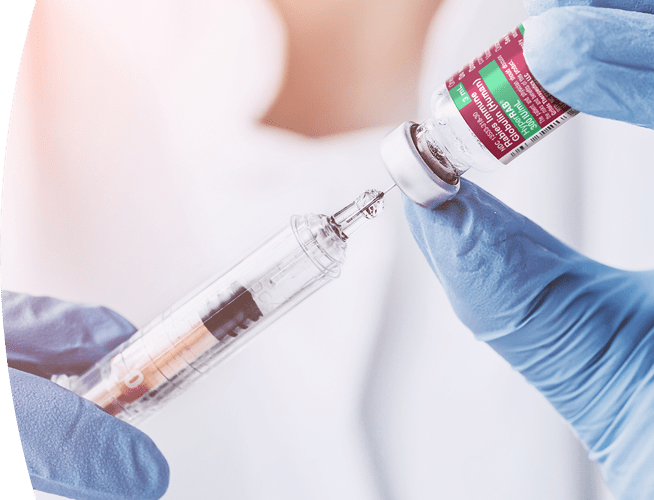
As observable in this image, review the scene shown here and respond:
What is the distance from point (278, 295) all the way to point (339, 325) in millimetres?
106

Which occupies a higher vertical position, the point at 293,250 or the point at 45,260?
the point at 45,260

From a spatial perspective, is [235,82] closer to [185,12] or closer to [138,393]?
[185,12]

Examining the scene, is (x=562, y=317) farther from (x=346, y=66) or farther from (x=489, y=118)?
(x=346, y=66)

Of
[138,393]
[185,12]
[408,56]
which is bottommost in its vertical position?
[138,393]

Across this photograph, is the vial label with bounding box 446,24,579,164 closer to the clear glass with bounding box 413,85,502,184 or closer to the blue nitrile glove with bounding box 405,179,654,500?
the clear glass with bounding box 413,85,502,184

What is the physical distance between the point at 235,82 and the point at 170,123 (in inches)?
4.8

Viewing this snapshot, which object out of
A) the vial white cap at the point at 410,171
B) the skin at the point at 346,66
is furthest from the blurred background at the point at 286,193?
the vial white cap at the point at 410,171

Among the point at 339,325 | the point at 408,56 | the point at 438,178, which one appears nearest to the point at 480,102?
the point at 438,178

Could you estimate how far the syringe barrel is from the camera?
0.76 metres

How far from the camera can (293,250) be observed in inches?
29.7

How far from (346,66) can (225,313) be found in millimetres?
428

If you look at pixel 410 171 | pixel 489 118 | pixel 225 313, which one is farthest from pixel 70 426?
pixel 489 118

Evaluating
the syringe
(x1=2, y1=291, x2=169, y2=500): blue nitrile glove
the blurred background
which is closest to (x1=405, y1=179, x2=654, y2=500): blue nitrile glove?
the blurred background

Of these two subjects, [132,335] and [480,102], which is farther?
[132,335]
